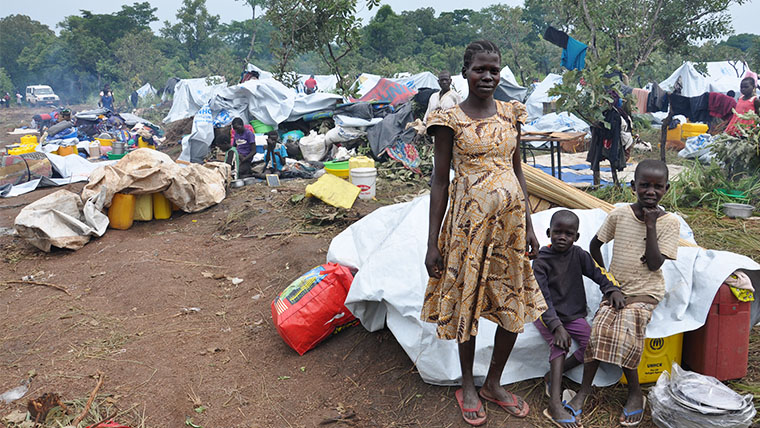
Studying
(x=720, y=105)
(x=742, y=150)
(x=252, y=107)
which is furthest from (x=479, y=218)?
(x=720, y=105)

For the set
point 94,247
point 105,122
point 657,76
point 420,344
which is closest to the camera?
point 420,344

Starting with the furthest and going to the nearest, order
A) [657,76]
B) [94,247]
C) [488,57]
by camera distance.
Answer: [657,76], [94,247], [488,57]

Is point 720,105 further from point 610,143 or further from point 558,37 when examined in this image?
point 610,143

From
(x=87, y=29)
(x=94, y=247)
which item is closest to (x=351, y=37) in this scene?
(x=94, y=247)

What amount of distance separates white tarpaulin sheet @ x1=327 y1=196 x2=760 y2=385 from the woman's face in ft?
3.59

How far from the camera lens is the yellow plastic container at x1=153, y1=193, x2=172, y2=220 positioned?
19.6 feet

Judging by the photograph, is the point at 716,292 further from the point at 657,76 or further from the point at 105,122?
the point at 657,76

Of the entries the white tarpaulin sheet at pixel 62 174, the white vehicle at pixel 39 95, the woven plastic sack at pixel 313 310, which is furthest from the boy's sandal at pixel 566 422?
the white vehicle at pixel 39 95

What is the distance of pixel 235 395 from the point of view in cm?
266

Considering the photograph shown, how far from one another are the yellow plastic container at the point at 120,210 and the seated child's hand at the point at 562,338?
4.75 meters

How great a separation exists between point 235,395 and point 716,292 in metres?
2.25

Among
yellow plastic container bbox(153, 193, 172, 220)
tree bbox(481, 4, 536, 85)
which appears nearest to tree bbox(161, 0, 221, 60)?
tree bbox(481, 4, 536, 85)

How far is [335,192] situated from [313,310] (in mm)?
2736

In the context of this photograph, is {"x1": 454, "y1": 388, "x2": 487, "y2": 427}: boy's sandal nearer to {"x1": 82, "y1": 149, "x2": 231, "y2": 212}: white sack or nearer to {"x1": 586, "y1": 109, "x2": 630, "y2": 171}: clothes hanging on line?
{"x1": 586, "y1": 109, "x2": 630, "y2": 171}: clothes hanging on line
